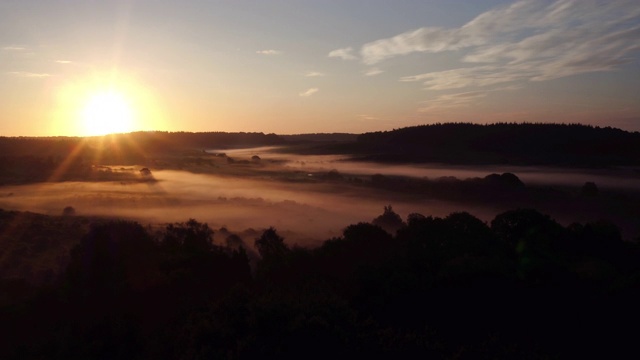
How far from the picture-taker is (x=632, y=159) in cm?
7488

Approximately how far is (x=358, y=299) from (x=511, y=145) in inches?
3030

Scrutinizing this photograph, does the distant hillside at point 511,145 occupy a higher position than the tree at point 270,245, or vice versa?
the distant hillside at point 511,145

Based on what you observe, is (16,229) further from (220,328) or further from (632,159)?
(632,159)

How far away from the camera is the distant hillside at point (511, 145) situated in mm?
79000

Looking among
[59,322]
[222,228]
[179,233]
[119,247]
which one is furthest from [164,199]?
[59,322]

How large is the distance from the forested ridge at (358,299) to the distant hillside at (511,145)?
195 ft

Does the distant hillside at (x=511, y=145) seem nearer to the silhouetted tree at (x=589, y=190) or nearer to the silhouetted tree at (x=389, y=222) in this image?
the silhouetted tree at (x=589, y=190)

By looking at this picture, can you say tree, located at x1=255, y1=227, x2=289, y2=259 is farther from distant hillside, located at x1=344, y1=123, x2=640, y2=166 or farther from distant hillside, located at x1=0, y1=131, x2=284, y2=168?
distant hillside, located at x1=0, y1=131, x2=284, y2=168

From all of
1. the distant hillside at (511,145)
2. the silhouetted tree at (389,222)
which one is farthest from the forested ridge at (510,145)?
the silhouetted tree at (389,222)

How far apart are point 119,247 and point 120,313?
8972 mm

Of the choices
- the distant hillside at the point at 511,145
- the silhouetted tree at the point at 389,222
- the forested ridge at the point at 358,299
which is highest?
the distant hillside at the point at 511,145

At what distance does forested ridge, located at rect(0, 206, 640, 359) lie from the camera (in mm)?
12758

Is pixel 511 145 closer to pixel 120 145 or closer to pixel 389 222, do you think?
pixel 389 222

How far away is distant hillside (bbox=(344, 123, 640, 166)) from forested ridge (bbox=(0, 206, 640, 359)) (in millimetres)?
59546
